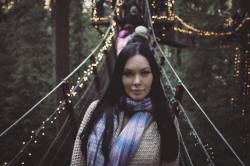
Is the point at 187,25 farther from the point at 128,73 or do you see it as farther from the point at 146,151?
the point at 146,151

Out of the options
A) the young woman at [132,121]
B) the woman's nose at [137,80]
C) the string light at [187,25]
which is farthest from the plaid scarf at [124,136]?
the string light at [187,25]

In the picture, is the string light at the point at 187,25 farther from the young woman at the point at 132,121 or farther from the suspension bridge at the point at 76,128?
the young woman at the point at 132,121

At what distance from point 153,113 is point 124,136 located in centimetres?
22

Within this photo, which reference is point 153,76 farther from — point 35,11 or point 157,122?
point 35,11

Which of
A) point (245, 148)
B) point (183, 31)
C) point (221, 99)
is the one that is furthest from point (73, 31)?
point (245, 148)

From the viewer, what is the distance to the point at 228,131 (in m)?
8.82

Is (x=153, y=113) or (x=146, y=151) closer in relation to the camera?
(x=146, y=151)

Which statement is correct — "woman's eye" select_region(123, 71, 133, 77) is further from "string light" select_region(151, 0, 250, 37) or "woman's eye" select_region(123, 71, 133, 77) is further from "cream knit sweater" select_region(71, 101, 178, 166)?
"string light" select_region(151, 0, 250, 37)

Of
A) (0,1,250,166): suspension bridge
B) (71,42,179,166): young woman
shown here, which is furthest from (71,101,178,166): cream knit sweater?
(0,1,250,166): suspension bridge

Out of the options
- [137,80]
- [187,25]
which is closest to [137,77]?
[137,80]

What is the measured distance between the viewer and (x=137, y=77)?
1.97m

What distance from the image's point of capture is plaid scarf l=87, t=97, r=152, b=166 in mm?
1844

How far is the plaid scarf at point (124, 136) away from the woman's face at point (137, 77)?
4cm

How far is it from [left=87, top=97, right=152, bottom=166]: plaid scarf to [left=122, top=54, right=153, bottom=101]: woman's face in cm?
4
